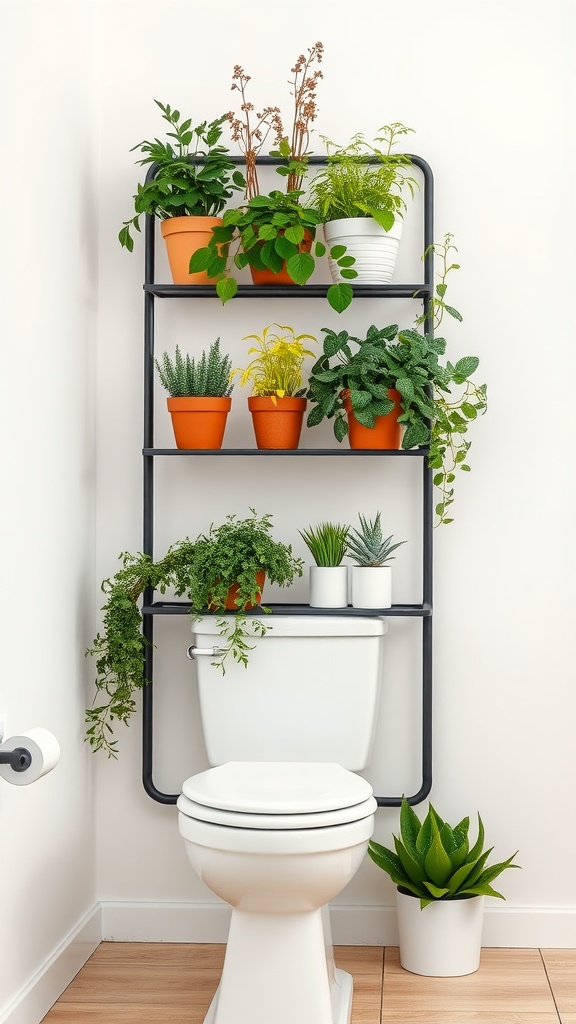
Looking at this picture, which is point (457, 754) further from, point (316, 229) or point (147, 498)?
point (316, 229)

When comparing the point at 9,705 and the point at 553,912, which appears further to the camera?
the point at 553,912

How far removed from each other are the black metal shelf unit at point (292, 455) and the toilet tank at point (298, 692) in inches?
2.0

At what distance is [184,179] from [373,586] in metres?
0.96

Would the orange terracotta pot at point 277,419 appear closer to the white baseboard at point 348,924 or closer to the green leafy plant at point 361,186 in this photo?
the green leafy plant at point 361,186

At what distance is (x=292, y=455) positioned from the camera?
2240mm

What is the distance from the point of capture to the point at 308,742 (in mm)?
2174

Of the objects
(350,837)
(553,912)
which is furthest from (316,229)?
(553,912)

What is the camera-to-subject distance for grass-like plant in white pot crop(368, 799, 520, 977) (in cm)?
210

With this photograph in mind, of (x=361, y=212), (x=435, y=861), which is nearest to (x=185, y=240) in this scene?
(x=361, y=212)

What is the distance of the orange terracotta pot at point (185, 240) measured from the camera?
7.21 ft

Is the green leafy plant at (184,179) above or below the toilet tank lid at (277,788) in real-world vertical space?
above

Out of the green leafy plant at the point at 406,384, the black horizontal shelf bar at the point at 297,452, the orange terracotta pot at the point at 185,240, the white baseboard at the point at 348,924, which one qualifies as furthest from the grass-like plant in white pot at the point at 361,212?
the white baseboard at the point at 348,924

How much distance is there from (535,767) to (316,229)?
1.30m

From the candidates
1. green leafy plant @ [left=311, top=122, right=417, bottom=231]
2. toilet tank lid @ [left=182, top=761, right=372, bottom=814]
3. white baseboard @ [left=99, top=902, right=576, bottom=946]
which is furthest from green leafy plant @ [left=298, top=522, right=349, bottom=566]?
white baseboard @ [left=99, top=902, right=576, bottom=946]
